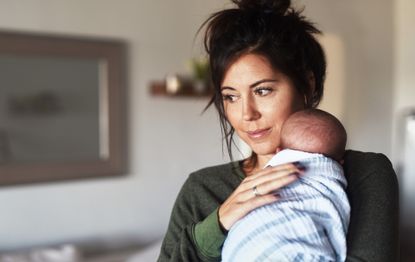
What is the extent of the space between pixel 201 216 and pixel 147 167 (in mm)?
1611

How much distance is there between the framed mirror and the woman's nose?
1.53 m

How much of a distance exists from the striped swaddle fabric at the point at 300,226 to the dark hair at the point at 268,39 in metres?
0.26

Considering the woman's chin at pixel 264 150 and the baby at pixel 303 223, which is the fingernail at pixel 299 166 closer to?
the baby at pixel 303 223

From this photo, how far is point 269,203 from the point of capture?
0.78 metres

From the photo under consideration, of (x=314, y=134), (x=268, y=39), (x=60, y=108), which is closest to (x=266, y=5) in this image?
(x=268, y=39)

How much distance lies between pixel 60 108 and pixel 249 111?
5.09 feet

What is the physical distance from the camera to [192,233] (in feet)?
2.89

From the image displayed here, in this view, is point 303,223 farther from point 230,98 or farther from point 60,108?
point 60,108

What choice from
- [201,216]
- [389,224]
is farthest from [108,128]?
[389,224]

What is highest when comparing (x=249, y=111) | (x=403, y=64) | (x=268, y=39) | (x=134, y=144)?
(x=403, y=64)

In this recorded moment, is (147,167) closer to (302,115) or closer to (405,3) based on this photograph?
(302,115)

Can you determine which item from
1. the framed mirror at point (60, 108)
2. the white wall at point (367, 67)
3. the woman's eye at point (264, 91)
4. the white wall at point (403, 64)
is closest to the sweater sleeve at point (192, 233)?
the woman's eye at point (264, 91)

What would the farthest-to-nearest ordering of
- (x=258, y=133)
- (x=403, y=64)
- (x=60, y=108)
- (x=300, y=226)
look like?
(x=403, y=64)
(x=60, y=108)
(x=258, y=133)
(x=300, y=226)

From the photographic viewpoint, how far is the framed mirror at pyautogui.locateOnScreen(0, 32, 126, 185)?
2.15m
